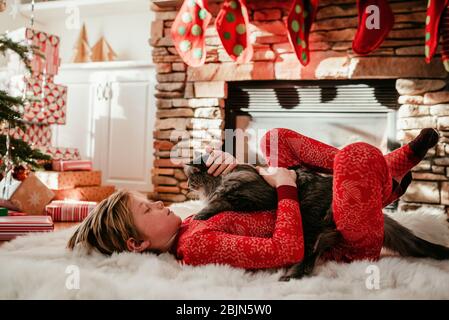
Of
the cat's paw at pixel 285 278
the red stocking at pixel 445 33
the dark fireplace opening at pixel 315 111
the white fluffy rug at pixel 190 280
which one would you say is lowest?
the cat's paw at pixel 285 278

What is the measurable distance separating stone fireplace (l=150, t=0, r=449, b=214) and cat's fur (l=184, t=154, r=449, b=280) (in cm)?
123

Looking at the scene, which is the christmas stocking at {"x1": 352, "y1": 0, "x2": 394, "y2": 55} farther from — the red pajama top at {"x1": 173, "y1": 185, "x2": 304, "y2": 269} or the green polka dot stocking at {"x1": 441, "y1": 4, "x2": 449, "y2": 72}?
the red pajama top at {"x1": 173, "y1": 185, "x2": 304, "y2": 269}

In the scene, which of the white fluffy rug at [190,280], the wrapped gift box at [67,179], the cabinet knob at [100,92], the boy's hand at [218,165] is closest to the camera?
the white fluffy rug at [190,280]

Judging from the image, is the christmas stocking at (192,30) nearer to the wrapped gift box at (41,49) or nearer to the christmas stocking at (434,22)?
the wrapped gift box at (41,49)

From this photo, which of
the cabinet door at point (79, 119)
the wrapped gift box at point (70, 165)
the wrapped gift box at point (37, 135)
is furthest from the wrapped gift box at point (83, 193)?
the cabinet door at point (79, 119)

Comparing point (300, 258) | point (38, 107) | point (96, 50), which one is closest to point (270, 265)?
point (300, 258)

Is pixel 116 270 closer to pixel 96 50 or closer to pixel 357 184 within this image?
pixel 357 184

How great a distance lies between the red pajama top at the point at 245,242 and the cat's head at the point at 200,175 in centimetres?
12

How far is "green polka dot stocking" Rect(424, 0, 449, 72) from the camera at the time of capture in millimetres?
1924

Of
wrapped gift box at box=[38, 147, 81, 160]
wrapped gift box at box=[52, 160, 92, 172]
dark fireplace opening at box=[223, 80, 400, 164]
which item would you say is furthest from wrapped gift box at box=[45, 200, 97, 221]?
dark fireplace opening at box=[223, 80, 400, 164]

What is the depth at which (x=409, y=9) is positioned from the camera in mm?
2246

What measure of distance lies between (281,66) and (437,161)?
101 centimetres

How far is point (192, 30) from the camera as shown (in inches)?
90.4

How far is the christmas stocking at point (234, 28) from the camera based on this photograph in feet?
7.25
